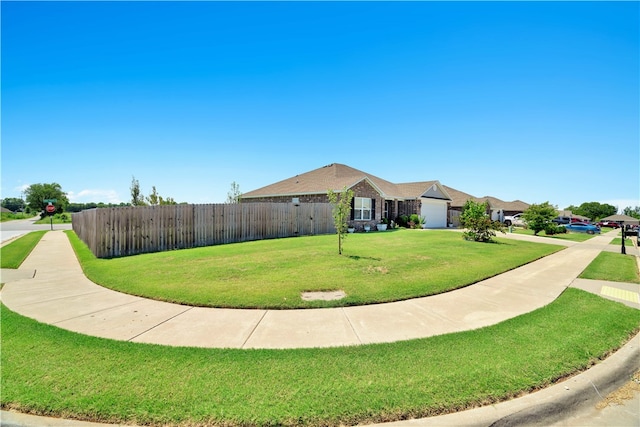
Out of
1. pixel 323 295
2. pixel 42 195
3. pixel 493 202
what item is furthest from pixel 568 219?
pixel 42 195

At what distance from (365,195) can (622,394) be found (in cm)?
1931

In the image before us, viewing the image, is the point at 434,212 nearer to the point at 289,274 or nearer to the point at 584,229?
the point at 584,229

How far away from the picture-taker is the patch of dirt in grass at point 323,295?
594 cm

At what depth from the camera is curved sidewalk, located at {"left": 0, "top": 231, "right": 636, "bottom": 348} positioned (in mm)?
4172

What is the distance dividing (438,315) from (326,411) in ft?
Answer: 10.8

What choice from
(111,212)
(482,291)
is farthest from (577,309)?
(111,212)

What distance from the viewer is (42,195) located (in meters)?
74.5

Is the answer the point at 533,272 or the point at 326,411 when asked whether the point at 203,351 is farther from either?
the point at 533,272

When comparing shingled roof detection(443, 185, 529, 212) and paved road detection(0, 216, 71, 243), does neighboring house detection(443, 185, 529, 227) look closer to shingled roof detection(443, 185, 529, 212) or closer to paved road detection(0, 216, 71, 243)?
shingled roof detection(443, 185, 529, 212)

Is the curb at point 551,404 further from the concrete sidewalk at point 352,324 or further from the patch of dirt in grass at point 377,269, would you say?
the patch of dirt in grass at point 377,269

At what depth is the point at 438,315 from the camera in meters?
5.12

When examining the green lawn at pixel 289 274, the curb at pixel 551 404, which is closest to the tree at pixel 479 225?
the green lawn at pixel 289 274

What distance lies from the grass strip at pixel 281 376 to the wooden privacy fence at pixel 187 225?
25.4 ft

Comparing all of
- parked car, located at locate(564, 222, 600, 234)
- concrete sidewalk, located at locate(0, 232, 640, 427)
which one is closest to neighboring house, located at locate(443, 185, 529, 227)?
parked car, located at locate(564, 222, 600, 234)
